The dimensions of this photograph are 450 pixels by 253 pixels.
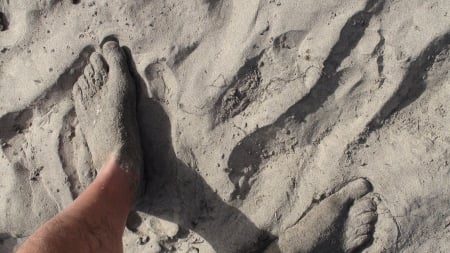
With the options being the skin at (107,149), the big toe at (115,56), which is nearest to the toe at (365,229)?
the skin at (107,149)

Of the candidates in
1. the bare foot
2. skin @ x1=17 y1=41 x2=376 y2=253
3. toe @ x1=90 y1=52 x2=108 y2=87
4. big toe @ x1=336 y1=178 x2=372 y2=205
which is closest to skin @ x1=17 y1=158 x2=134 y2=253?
skin @ x1=17 y1=41 x2=376 y2=253

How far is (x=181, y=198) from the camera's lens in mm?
1856

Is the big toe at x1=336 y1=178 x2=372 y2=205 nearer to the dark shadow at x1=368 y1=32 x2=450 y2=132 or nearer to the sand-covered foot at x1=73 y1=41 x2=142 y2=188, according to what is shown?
the dark shadow at x1=368 y1=32 x2=450 y2=132

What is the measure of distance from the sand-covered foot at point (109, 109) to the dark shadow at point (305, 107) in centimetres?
44

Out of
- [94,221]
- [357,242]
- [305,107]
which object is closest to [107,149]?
[94,221]

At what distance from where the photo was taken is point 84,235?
160 cm

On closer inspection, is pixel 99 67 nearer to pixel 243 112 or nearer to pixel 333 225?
pixel 243 112

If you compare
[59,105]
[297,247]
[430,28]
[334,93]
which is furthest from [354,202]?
[59,105]

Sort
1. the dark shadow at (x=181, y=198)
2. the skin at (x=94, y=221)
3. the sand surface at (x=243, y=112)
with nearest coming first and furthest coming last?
the skin at (x=94, y=221), the sand surface at (x=243, y=112), the dark shadow at (x=181, y=198)

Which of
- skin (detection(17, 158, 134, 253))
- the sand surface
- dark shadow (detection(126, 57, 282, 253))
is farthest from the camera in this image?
dark shadow (detection(126, 57, 282, 253))

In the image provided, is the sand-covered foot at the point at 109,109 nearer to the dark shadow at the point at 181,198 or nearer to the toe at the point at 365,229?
the dark shadow at the point at 181,198

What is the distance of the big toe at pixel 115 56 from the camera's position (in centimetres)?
184

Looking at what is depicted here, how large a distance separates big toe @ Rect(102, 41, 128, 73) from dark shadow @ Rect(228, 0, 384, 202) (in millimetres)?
620

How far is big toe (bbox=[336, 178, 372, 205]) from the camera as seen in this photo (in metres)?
1.68
